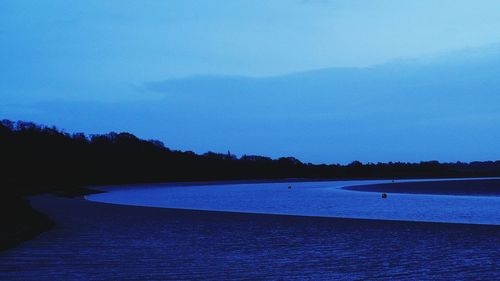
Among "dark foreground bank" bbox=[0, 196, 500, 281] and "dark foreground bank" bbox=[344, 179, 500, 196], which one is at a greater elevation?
"dark foreground bank" bbox=[344, 179, 500, 196]

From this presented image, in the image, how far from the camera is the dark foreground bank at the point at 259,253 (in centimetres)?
1208

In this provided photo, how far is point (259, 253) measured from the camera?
51.3 ft

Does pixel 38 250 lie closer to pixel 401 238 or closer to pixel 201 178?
pixel 401 238

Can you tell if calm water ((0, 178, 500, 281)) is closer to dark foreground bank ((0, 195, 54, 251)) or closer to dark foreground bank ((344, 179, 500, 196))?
dark foreground bank ((0, 195, 54, 251))

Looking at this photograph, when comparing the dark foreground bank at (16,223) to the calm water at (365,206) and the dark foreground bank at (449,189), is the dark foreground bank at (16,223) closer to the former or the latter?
the calm water at (365,206)

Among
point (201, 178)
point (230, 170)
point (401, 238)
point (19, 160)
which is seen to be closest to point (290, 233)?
point (401, 238)

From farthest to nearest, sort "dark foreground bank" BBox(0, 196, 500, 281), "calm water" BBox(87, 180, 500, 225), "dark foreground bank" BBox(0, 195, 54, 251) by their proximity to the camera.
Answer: "calm water" BBox(87, 180, 500, 225) → "dark foreground bank" BBox(0, 195, 54, 251) → "dark foreground bank" BBox(0, 196, 500, 281)

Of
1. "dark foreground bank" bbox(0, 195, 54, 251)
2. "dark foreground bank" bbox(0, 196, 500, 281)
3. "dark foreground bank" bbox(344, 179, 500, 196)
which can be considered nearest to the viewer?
"dark foreground bank" bbox(0, 196, 500, 281)

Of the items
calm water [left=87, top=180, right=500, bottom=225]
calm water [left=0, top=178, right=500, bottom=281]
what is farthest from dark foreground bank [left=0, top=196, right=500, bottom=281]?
calm water [left=87, top=180, right=500, bottom=225]

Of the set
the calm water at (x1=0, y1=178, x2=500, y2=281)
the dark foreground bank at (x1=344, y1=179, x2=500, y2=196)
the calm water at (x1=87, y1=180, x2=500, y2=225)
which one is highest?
the dark foreground bank at (x1=344, y1=179, x2=500, y2=196)

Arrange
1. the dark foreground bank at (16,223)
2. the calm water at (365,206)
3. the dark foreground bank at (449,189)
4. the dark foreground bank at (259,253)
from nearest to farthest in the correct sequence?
1. the dark foreground bank at (259,253)
2. the dark foreground bank at (16,223)
3. the calm water at (365,206)
4. the dark foreground bank at (449,189)

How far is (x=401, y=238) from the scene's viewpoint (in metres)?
19.1

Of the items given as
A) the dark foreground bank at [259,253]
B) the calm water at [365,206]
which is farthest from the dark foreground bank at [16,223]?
the calm water at [365,206]

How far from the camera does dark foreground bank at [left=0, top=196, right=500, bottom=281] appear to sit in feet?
39.6
